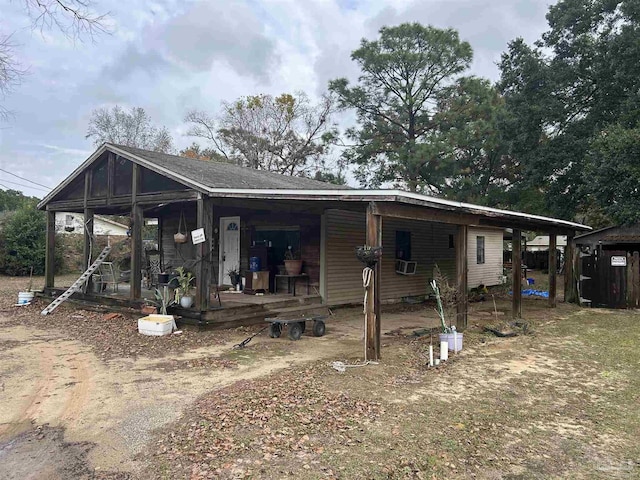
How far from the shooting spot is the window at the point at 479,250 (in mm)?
16920

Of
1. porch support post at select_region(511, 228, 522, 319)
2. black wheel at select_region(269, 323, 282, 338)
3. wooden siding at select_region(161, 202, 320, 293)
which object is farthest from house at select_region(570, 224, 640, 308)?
black wheel at select_region(269, 323, 282, 338)

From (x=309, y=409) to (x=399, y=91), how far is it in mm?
21492

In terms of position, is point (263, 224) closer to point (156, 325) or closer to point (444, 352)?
point (156, 325)

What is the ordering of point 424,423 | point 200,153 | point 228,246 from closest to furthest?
point 424,423
point 228,246
point 200,153

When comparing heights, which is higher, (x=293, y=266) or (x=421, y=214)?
(x=421, y=214)

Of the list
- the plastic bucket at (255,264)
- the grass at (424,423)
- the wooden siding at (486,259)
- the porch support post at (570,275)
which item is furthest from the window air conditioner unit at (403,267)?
the grass at (424,423)

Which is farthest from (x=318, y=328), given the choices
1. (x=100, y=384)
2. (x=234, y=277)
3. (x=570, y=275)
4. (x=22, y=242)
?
(x=22, y=242)

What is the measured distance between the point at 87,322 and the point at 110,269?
7.54ft

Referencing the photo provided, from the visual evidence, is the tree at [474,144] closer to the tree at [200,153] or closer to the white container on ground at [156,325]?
the tree at [200,153]

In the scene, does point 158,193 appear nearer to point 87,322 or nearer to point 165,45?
point 87,322

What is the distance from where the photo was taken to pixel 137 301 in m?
9.08

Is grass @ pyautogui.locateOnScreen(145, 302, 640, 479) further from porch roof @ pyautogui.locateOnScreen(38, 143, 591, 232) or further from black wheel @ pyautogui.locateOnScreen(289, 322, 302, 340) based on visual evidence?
porch roof @ pyautogui.locateOnScreen(38, 143, 591, 232)

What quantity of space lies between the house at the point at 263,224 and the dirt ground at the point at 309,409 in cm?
143

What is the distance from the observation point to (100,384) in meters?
5.04
